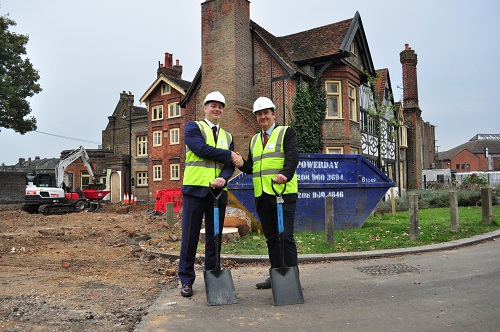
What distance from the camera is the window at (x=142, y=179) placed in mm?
35812

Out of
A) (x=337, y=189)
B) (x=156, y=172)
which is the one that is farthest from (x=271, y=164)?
(x=156, y=172)

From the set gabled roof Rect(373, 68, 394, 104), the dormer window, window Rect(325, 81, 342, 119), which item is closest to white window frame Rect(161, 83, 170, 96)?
gabled roof Rect(373, 68, 394, 104)

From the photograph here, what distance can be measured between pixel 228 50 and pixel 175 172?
45.2 feet

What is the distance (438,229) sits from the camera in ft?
30.3

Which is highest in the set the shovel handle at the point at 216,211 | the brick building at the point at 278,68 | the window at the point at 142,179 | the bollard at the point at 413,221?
the brick building at the point at 278,68

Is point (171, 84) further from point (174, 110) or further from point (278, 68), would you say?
point (278, 68)

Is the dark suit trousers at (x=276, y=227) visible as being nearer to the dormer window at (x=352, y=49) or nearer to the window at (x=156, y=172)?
the dormer window at (x=352, y=49)

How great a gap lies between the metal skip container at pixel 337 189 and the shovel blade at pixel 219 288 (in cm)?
453

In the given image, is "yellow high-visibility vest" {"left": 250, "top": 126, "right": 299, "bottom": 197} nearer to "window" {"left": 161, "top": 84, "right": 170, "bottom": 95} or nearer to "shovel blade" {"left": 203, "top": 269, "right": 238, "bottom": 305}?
"shovel blade" {"left": 203, "top": 269, "right": 238, "bottom": 305}

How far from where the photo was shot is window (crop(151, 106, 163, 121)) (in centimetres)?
3316

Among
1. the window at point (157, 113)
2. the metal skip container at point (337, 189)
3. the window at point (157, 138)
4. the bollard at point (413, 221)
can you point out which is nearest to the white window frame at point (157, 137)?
the window at point (157, 138)

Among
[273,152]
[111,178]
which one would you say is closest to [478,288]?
[273,152]

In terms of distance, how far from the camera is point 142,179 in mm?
36000

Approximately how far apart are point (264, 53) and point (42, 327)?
59.4ft
